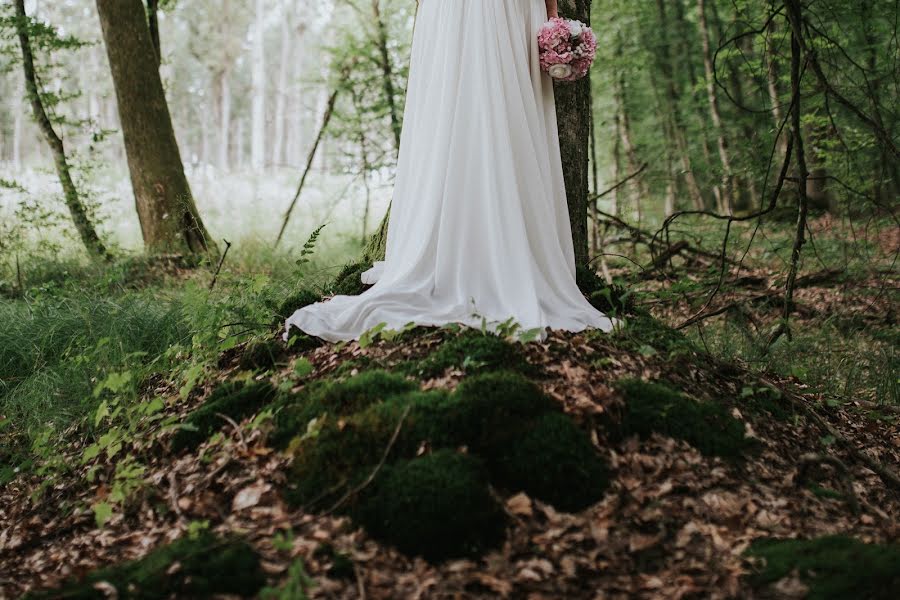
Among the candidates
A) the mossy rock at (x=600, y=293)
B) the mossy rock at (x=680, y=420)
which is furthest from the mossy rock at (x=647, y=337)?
the mossy rock at (x=680, y=420)

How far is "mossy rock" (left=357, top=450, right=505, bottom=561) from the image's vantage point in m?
2.71

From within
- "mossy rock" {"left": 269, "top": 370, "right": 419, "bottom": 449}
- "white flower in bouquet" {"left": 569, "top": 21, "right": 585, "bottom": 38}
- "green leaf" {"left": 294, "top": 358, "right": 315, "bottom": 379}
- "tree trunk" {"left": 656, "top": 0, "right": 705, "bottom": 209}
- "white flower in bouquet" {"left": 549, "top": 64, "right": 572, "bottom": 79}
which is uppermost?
"tree trunk" {"left": 656, "top": 0, "right": 705, "bottom": 209}

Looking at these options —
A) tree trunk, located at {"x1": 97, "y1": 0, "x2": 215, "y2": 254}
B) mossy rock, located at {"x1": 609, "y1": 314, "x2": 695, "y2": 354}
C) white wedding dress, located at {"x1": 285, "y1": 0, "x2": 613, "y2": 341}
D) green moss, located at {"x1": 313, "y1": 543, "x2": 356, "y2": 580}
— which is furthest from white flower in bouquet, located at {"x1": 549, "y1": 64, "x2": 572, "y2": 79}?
tree trunk, located at {"x1": 97, "y1": 0, "x2": 215, "y2": 254}

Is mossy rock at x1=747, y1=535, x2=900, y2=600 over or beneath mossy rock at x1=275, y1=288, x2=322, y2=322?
beneath

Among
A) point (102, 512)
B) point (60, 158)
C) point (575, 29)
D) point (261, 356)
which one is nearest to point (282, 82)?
point (60, 158)

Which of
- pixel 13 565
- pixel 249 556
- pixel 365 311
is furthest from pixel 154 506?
pixel 365 311

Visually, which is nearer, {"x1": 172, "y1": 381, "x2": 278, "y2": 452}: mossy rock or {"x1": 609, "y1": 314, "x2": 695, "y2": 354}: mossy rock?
{"x1": 172, "y1": 381, "x2": 278, "y2": 452}: mossy rock

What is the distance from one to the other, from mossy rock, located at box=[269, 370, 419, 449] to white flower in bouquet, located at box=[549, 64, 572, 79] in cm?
241

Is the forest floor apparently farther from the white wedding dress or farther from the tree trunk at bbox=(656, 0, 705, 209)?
the tree trunk at bbox=(656, 0, 705, 209)

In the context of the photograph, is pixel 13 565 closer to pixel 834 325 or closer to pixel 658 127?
pixel 834 325

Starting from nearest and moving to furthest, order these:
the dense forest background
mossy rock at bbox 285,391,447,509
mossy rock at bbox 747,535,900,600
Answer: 1. mossy rock at bbox 747,535,900,600
2. the dense forest background
3. mossy rock at bbox 285,391,447,509

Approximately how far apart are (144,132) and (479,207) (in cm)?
629

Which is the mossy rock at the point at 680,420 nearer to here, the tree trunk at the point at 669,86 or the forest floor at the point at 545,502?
the forest floor at the point at 545,502

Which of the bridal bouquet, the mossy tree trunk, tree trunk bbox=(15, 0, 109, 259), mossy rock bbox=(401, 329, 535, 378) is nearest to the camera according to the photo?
mossy rock bbox=(401, 329, 535, 378)
